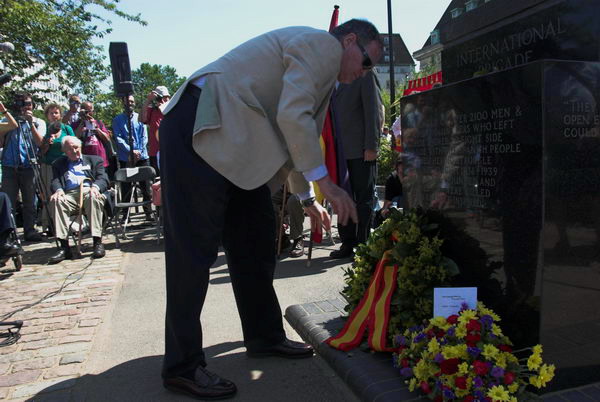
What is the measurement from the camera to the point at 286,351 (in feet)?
10.2

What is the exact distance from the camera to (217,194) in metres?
2.54

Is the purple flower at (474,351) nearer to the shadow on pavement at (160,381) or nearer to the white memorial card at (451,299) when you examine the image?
the white memorial card at (451,299)

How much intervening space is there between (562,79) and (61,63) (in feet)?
48.0

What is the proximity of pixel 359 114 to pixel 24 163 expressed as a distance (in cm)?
537

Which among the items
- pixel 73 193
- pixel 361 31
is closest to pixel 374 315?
pixel 361 31

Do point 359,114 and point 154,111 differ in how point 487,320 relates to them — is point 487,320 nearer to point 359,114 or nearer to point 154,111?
point 359,114

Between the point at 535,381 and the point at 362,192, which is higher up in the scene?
the point at 362,192

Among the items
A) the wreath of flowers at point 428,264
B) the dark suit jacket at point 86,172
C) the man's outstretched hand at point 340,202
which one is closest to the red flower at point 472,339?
the wreath of flowers at point 428,264

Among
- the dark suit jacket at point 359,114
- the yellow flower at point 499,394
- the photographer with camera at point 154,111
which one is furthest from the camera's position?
the photographer with camera at point 154,111

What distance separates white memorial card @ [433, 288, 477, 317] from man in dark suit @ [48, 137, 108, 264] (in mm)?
5061

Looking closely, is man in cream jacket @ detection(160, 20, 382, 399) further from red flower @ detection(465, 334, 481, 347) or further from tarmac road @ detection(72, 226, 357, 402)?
red flower @ detection(465, 334, 481, 347)

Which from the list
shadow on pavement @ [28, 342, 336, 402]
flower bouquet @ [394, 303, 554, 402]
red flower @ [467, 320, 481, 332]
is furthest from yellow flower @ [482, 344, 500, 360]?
shadow on pavement @ [28, 342, 336, 402]

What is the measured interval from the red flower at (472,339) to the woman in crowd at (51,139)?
23.6 feet

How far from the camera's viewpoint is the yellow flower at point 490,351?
85.5 inches
